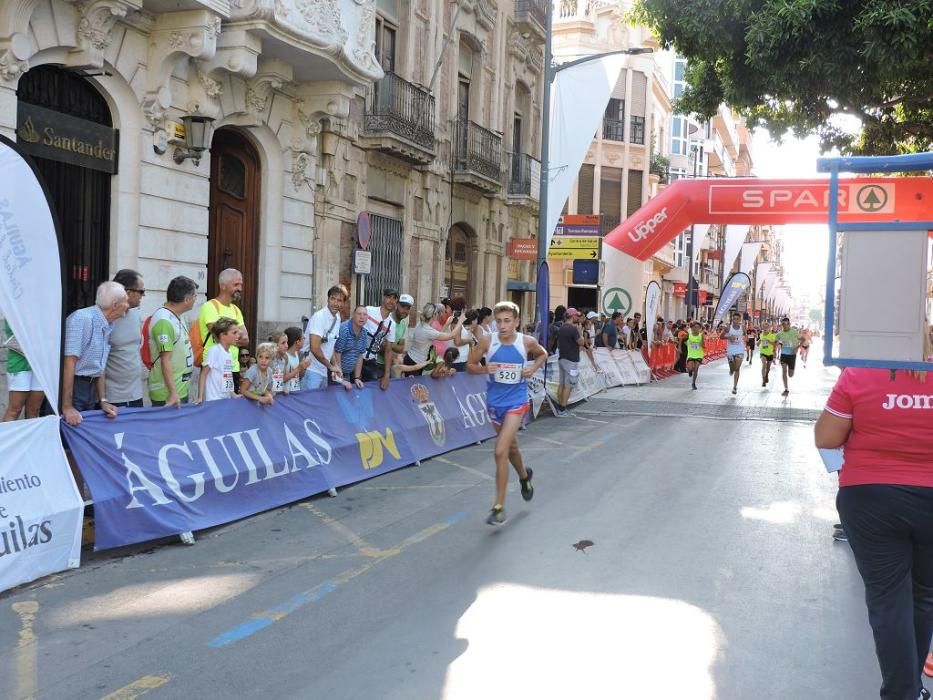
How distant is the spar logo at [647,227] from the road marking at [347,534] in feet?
28.6

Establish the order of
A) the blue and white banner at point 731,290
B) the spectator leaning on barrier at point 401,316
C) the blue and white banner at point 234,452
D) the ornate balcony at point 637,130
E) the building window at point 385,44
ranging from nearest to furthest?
the blue and white banner at point 234,452
the spectator leaning on barrier at point 401,316
the building window at point 385,44
the blue and white banner at point 731,290
the ornate balcony at point 637,130

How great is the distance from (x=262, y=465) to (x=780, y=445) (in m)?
7.89

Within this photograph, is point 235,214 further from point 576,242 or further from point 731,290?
point 731,290

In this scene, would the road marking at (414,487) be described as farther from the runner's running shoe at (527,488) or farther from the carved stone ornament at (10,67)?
the carved stone ornament at (10,67)

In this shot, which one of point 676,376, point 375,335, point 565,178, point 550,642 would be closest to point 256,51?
point 375,335

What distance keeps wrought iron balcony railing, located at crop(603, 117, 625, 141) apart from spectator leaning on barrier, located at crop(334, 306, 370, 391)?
120ft

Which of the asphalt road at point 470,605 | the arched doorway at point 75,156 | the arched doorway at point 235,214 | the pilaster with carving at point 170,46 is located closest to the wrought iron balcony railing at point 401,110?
the arched doorway at point 235,214

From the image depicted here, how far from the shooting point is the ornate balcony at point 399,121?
17.9 meters

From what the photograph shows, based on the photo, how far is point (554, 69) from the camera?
19.1m

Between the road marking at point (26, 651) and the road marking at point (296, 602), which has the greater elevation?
the road marking at point (296, 602)

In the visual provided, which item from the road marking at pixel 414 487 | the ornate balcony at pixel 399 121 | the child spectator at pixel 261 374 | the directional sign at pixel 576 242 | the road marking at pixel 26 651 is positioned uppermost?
the ornate balcony at pixel 399 121

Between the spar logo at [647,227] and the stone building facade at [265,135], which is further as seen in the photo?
the spar logo at [647,227]

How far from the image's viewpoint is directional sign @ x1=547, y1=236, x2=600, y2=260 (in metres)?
22.0

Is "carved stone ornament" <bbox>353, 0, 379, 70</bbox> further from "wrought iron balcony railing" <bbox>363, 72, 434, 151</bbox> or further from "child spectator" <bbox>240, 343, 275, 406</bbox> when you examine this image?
"child spectator" <bbox>240, 343, 275, 406</bbox>
